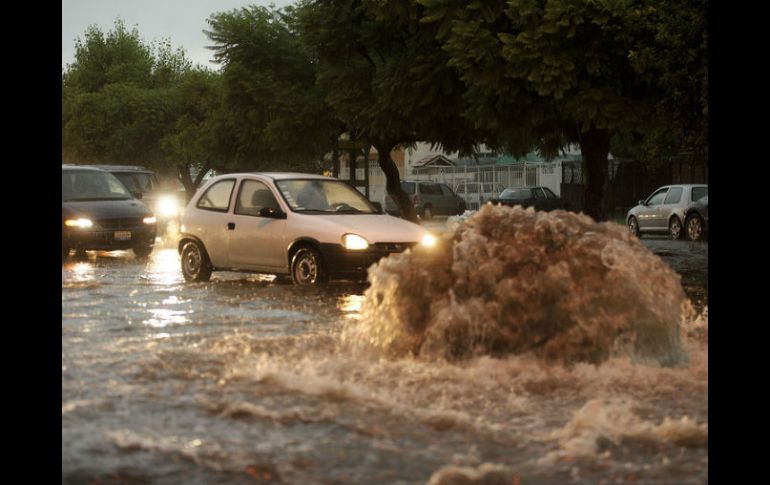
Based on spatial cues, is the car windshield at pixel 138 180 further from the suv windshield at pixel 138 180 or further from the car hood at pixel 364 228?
the car hood at pixel 364 228

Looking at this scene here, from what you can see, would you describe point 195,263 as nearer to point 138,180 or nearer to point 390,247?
point 390,247

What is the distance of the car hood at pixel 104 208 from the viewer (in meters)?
23.2

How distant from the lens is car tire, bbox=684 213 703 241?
105ft

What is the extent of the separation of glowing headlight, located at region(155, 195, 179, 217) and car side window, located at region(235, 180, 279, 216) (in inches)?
620

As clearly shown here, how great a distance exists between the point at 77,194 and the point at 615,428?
1873 centimetres

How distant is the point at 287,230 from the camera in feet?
53.6

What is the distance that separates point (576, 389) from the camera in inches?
327

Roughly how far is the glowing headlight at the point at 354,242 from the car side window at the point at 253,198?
1354 mm

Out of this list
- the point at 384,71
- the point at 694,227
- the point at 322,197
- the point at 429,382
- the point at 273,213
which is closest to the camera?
the point at 429,382

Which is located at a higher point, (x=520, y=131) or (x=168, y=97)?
(x=168, y=97)

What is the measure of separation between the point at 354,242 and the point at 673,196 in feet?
62.9

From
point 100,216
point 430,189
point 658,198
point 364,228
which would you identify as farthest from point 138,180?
point 430,189
